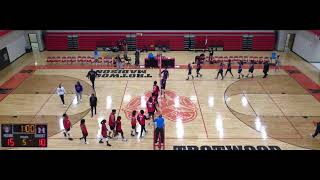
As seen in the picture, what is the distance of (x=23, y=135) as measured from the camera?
402 inches

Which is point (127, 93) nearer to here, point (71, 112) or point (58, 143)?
point (71, 112)

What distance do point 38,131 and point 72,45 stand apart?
59.9 ft

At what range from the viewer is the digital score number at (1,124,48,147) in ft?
33.3

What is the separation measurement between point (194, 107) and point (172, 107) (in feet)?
3.72

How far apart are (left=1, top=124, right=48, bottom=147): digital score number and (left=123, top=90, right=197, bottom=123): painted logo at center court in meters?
5.52

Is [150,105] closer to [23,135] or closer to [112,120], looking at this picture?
[112,120]

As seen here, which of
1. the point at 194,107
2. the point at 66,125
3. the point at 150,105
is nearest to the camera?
the point at 66,125

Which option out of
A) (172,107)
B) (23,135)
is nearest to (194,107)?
(172,107)

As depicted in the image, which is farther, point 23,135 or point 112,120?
point 112,120

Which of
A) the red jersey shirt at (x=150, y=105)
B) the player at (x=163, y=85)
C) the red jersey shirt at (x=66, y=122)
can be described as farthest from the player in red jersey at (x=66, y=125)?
the player at (x=163, y=85)

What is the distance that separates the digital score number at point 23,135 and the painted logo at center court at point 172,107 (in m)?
5.52

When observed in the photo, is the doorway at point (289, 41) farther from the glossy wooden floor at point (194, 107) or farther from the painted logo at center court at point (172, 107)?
the painted logo at center court at point (172, 107)

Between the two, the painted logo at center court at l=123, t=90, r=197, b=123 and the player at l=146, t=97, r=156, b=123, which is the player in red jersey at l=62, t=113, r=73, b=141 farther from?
the player at l=146, t=97, r=156, b=123

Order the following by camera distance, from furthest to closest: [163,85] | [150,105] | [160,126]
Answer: [163,85], [150,105], [160,126]
